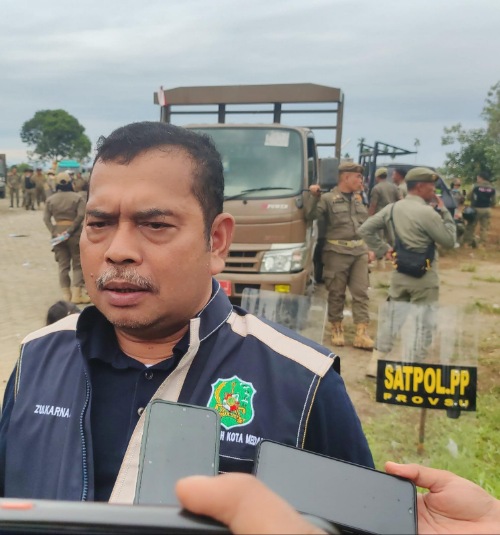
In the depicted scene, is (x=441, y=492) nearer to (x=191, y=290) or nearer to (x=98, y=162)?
(x=191, y=290)

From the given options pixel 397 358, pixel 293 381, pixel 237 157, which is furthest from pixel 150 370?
pixel 237 157

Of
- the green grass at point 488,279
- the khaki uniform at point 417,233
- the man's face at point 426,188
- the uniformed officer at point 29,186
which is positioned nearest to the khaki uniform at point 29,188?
the uniformed officer at point 29,186

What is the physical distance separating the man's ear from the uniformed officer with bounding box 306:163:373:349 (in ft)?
15.2

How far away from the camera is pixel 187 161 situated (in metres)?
1.42

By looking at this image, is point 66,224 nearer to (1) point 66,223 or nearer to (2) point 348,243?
(1) point 66,223

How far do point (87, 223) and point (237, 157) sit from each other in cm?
501

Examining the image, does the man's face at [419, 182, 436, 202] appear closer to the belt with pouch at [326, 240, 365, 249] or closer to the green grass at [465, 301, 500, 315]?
the belt with pouch at [326, 240, 365, 249]

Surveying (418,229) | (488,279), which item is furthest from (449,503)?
(488,279)

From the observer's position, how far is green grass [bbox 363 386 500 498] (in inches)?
147

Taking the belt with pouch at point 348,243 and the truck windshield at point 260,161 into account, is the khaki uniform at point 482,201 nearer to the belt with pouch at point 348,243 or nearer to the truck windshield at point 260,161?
the belt with pouch at point 348,243

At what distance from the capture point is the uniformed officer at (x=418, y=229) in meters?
5.18

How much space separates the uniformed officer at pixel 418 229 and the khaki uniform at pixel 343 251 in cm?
70

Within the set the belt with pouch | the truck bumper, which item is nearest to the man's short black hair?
the truck bumper

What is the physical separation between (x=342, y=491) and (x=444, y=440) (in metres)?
3.55
